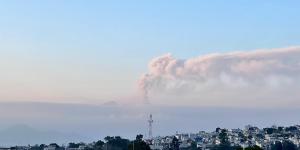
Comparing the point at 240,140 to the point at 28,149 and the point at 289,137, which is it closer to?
the point at 289,137

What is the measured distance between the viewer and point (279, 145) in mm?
130375

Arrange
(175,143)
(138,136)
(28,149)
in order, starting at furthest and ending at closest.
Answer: (28,149) → (175,143) → (138,136)

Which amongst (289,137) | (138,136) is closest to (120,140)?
(138,136)

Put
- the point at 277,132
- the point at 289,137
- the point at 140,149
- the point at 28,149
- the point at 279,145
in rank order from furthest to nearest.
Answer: the point at 277,132
the point at 289,137
the point at 28,149
the point at 279,145
the point at 140,149

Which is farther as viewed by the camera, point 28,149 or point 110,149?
point 28,149

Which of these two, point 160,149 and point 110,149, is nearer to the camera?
point 110,149

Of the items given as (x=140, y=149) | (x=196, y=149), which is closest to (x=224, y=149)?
(x=196, y=149)

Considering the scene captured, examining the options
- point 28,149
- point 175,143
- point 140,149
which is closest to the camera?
point 140,149

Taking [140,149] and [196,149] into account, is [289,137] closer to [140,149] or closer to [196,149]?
[196,149]

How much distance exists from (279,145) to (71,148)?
48.3 m

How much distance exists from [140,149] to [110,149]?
141 ft

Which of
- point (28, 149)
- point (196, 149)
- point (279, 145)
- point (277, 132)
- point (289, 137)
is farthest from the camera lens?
point (277, 132)

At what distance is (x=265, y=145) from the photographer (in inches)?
5856

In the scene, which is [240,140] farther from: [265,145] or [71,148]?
[71,148]
